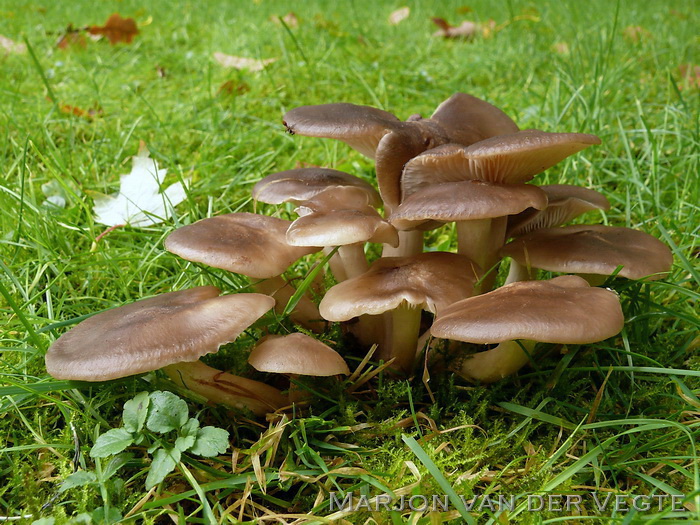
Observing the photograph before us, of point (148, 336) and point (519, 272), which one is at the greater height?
point (148, 336)

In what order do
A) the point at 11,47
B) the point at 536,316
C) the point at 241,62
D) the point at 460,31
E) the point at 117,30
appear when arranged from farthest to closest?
the point at 460,31 < the point at 117,30 < the point at 11,47 < the point at 241,62 < the point at 536,316

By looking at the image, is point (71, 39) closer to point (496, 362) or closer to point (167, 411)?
point (167, 411)

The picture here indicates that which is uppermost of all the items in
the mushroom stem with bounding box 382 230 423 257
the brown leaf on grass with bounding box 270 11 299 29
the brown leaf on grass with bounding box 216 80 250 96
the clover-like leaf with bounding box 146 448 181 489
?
the brown leaf on grass with bounding box 270 11 299 29

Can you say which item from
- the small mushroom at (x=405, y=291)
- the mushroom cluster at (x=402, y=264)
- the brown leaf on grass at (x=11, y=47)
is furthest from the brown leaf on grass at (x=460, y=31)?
the small mushroom at (x=405, y=291)

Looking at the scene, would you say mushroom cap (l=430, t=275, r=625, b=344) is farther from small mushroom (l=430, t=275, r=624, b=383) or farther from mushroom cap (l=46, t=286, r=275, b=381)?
mushroom cap (l=46, t=286, r=275, b=381)

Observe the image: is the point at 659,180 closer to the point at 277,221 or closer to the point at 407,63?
the point at 277,221

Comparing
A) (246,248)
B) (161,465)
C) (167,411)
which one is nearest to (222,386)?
(167,411)

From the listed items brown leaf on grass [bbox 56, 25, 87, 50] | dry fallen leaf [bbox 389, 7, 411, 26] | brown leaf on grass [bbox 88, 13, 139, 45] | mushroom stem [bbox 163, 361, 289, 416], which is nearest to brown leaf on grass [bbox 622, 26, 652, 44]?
dry fallen leaf [bbox 389, 7, 411, 26]
